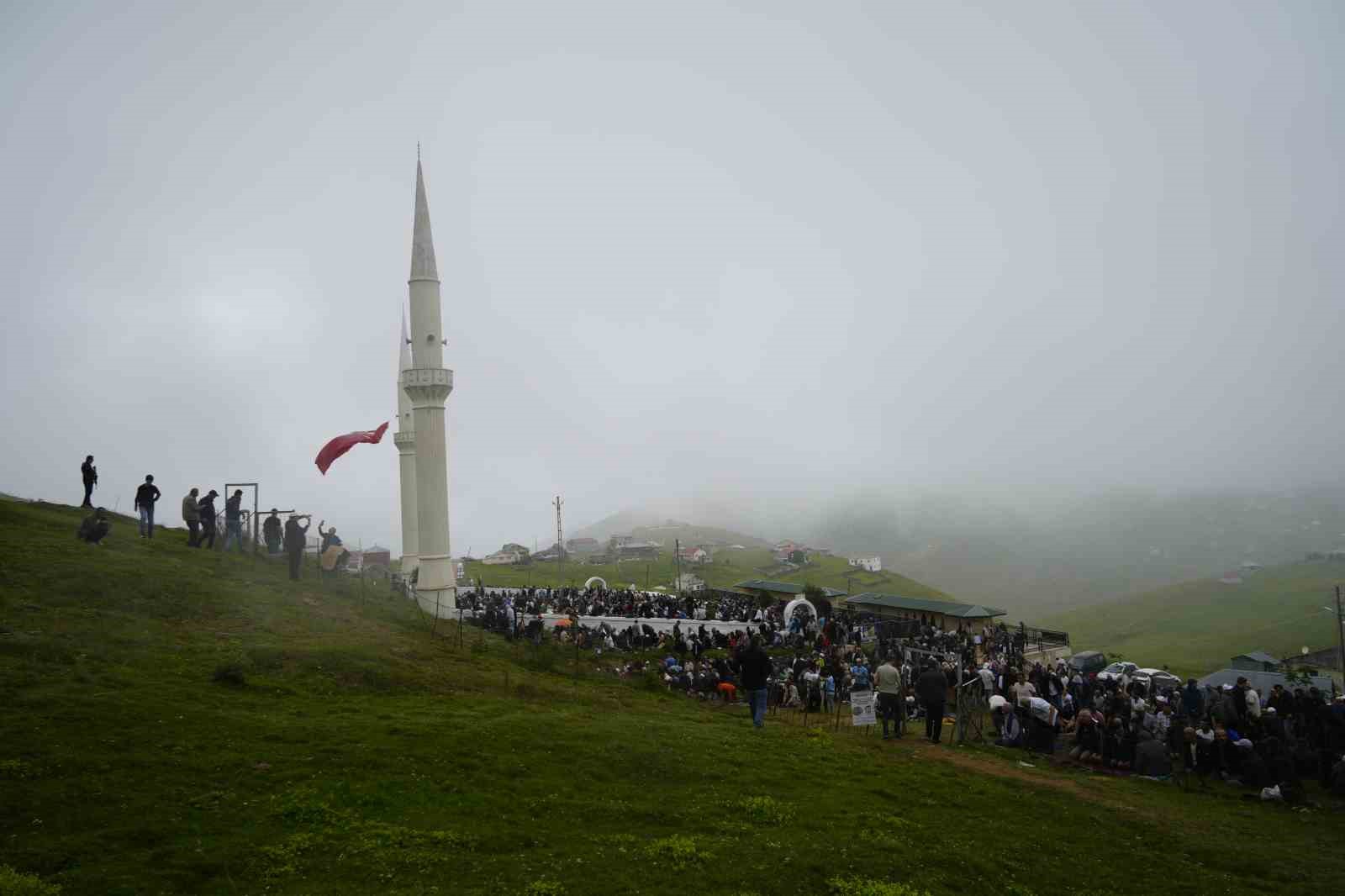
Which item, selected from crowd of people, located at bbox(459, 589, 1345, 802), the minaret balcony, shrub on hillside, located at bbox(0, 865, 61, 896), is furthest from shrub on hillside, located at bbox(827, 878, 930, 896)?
the minaret balcony

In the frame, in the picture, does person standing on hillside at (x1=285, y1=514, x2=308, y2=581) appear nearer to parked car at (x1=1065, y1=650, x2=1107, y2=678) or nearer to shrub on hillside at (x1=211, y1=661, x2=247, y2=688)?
shrub on hillside at (x1=211, y1=661, x2=247, y2=688)

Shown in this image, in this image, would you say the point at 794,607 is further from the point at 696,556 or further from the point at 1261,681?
the point at 696,556

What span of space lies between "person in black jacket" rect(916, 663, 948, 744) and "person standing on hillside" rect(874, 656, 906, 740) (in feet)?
1.69

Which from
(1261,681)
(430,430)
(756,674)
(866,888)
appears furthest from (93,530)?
(1261,681)

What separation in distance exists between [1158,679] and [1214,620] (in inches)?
2129

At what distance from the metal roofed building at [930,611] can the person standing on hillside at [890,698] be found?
87.3ft

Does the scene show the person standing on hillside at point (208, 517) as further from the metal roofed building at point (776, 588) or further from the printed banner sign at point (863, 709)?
the metal roofed building at point (776, 588)

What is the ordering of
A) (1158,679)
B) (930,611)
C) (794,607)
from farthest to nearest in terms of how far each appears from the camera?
(930,611) → (794,607) → (1158,679)

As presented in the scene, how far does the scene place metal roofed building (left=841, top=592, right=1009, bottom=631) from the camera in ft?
147

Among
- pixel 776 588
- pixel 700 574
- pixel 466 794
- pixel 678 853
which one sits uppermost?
pixel 466 794

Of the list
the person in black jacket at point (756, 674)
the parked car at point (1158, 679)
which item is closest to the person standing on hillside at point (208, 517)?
the person in black jacket at point (756, 674)

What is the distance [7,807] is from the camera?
9117mm

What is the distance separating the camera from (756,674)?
1759cm

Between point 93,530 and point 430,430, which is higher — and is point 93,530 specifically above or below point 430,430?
below
